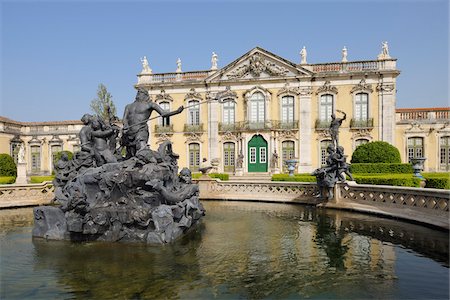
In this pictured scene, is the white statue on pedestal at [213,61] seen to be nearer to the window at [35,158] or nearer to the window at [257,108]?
the window at [257,108]

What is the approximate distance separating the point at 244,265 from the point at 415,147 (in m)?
26.4

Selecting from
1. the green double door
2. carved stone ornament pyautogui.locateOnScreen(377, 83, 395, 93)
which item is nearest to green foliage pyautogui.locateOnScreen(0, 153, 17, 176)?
the green double door

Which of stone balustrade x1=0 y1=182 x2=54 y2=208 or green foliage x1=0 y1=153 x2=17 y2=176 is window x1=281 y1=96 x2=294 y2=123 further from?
green foliage x1=0 y1=153 x2=17 y2=176

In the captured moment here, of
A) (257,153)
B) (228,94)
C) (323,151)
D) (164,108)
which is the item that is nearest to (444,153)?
(323,151)

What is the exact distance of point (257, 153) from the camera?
30156 millimetres

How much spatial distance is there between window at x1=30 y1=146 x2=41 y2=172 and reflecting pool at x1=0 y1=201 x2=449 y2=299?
2856 centimetres

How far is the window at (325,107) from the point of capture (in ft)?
95.0

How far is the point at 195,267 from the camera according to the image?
5.61m

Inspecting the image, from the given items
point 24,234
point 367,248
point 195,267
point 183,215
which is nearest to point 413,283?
point 367,248

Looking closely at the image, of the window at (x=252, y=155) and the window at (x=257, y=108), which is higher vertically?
the window at (x=257, y=108)

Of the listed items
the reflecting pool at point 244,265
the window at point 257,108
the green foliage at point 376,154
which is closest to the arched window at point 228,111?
the window at point 257,108

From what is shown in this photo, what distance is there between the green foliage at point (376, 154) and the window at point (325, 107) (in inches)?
232

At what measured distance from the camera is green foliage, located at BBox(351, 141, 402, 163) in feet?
75.9

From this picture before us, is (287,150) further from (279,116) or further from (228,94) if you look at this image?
(228,94)
